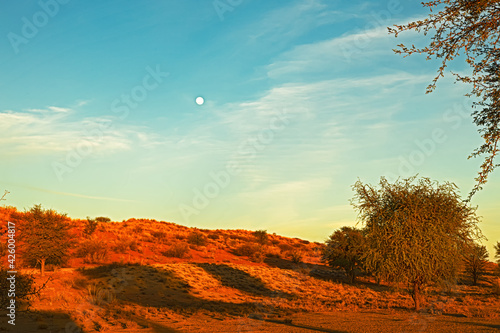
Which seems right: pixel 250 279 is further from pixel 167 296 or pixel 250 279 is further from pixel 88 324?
pixel 88 324

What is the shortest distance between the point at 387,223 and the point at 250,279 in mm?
16488

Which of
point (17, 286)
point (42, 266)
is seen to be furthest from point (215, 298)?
point (17, 286)

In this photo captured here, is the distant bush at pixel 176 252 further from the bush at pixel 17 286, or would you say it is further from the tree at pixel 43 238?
the bush at pixel 17 286

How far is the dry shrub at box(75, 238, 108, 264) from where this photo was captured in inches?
1519

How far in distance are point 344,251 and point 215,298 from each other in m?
15.2

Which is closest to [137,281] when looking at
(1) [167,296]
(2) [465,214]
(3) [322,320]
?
(1) [167,296]

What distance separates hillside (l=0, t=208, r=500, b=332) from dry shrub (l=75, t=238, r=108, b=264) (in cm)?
9

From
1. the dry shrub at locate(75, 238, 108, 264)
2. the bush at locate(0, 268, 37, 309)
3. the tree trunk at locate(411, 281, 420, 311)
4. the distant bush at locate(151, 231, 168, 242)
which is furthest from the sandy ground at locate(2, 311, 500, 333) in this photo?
the distant bush at locate(151, 231, 168, 242)

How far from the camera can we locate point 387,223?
23359mm

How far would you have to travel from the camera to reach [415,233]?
22.8 m

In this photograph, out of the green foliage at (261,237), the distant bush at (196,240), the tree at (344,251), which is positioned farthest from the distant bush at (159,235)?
the tree at (344,251)

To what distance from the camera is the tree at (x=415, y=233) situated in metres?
22.8

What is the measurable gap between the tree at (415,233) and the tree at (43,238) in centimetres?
2134

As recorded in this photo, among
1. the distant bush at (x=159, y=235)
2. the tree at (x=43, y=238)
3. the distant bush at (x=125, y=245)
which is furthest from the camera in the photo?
the distant bush at (x=159, y=235)
